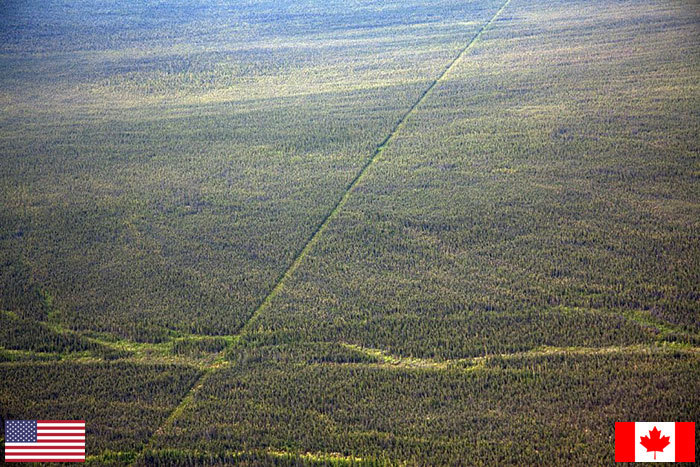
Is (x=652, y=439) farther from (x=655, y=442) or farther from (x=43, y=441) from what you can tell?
(x=43, y=441)

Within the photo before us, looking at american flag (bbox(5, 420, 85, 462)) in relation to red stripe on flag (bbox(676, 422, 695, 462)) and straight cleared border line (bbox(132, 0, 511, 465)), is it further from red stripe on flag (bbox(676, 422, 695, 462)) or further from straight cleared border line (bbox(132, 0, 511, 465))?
red stripe on flag (bbox(676, 422, 695, 462))

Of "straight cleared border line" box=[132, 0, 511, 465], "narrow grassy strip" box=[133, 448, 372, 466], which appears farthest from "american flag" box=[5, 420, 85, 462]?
"straight cleared border line" box=[132, 0, 511, 465]

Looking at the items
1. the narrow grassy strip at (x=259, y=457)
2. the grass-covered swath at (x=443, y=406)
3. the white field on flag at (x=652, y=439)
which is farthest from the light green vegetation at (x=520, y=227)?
the narrow grassy strip at (x=259, y=457)

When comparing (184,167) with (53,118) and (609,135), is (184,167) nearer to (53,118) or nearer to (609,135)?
(53,118)

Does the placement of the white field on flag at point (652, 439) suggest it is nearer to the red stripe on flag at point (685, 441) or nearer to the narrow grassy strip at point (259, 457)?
the red stripe on flag at point (685, 441)

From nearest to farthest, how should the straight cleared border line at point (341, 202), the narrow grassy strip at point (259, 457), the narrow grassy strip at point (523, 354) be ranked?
1. the narrow grassy strip at point (259, 457)
2. the narrow grassy strip at point (523, 354)
3. the straight cleared border line at point (341, 202)

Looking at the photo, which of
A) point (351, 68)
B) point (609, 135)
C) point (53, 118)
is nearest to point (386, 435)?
point (609, 135)

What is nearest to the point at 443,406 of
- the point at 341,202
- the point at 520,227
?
the point at 520,227
